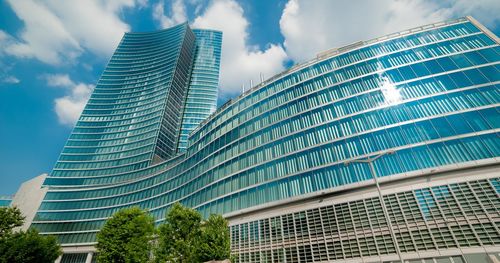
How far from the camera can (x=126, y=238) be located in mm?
29172

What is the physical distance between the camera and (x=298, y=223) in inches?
1212

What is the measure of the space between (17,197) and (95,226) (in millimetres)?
38045

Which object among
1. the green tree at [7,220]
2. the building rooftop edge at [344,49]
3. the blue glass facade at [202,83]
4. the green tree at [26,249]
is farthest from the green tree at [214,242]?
the blue glass facade at [202,83]

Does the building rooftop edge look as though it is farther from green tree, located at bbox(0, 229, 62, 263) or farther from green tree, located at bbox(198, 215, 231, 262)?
green tree, located at bbox(0, 229, 62, 263)

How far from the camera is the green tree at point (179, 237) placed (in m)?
26.3

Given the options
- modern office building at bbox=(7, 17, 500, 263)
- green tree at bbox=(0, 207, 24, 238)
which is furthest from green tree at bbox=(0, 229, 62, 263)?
modern office building at bbox=(7, 17, 500, 263)

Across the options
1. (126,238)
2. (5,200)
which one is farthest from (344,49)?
(5,200)

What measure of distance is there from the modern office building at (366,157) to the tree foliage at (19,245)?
22228mm

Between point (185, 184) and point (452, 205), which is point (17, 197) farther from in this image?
point (452, 205)

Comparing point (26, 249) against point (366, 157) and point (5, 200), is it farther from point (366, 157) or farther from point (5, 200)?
point (5, 200)

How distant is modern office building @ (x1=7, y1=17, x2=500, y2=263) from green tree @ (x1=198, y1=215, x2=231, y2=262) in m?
7.68

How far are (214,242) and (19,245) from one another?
27874 mm

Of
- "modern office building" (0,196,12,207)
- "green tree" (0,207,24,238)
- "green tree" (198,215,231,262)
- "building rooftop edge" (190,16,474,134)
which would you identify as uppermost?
"building rooftop edge" (190,16,474,134)

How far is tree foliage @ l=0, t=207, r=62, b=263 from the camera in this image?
102 feet
